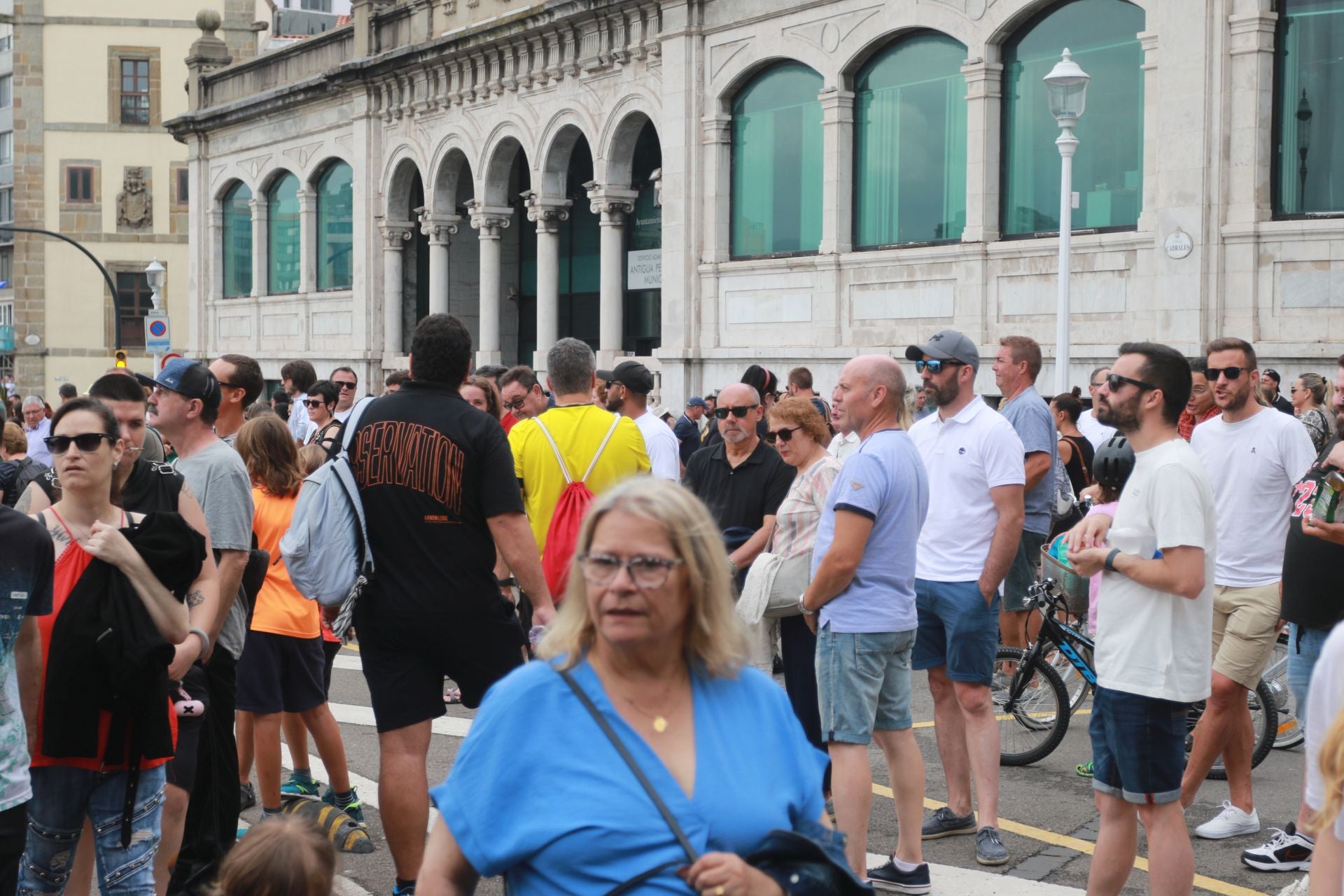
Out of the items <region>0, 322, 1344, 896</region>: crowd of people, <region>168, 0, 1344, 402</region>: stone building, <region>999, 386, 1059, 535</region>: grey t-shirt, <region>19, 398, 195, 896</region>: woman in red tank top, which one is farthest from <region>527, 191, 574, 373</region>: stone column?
<region>19, 398, 195, 896</region>: woman in red tank top

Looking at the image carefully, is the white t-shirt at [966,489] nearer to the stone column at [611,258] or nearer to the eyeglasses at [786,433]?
the eyeglasses at [786,433]

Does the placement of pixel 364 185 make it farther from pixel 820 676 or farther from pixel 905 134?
pixel 820 676

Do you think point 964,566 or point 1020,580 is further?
point 1020,580

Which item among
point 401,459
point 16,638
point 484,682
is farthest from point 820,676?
point 16,638

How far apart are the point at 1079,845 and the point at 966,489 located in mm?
1670

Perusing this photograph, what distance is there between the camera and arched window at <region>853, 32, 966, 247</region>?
66.5 feet

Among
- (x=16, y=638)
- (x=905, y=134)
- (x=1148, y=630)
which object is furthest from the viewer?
(x=905, y=134)

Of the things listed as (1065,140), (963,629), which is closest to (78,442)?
(963,629)

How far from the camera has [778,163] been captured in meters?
23.1

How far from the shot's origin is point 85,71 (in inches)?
2178

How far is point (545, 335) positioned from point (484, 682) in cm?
2230

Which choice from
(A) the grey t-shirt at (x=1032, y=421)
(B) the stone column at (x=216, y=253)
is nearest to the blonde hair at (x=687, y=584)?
(A) the grey t-shirt at (x=1032, y=421)

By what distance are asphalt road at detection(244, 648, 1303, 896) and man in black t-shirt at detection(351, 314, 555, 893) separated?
2.64 ft

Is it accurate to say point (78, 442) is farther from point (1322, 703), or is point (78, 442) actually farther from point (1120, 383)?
point (1322, 703)
